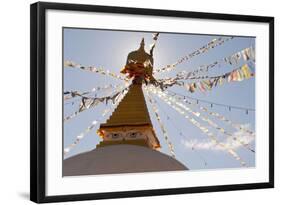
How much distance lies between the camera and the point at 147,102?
137 inches

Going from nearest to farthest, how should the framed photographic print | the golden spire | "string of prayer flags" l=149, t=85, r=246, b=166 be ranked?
1. the framed photographic print
2. the golden spire
3. "string of prayer flags" l=149, t=85, r=246, b=166

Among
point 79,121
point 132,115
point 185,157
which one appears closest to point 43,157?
point 79,121

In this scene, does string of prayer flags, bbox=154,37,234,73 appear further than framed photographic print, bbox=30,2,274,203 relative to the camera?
Yes

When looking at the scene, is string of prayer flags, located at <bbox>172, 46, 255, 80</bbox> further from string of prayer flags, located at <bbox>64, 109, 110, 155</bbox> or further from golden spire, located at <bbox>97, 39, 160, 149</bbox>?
string of prayer flags, located at <bbox>64, 109, 110, 155</bbox>

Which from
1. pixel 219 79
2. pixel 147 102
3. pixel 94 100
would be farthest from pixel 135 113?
pixel 219 79

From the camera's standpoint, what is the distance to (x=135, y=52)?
3.46 metres

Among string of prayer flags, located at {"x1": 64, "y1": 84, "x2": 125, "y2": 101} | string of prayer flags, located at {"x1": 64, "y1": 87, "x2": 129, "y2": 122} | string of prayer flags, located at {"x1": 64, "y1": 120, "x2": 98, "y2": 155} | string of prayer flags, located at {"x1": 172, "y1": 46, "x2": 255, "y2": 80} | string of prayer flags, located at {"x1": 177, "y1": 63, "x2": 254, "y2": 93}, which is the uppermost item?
string of prayer flags, located at {"x1": 172, "y1": 46, "x2": 255, "y2": 80}

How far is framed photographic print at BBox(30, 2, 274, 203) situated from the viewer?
10.7 ft

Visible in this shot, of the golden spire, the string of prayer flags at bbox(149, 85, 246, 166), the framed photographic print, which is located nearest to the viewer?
the framed photographic print

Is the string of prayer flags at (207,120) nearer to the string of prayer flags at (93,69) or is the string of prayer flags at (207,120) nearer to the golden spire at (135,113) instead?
the golden spire at (135,113)

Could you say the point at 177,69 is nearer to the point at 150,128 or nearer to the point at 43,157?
the point at 150,128

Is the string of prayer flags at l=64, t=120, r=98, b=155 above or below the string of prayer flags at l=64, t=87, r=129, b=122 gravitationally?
below

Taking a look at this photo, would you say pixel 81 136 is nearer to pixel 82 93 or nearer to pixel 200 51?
pixel 82 93

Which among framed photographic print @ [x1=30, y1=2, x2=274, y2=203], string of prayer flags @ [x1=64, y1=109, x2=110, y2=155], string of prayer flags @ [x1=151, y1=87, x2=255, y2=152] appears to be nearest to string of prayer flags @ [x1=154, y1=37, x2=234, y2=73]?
framed photographic print @ [x1=30, y1=2, x2=274, y2=203]
